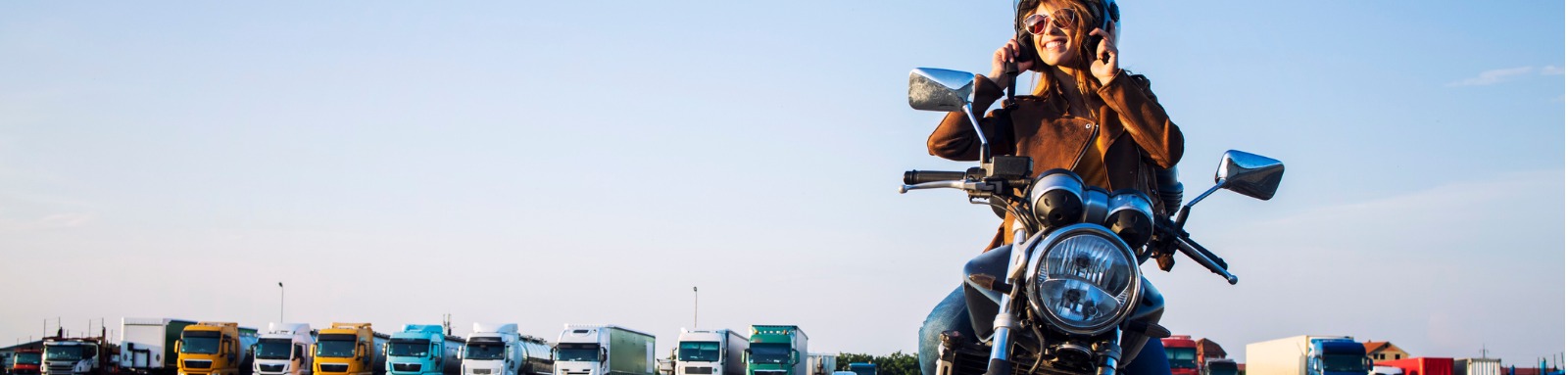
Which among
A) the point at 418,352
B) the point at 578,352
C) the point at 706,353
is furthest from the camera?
the point at 418,352

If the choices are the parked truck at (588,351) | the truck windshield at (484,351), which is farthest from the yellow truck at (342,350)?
the parked truck at (588,351)

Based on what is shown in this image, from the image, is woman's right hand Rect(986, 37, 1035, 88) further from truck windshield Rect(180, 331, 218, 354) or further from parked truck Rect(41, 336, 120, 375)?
parked truck Rect(41, 336, 120, 375)

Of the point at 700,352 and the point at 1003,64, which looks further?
the point at 700,352

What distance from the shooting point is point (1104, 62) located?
14.5 feet

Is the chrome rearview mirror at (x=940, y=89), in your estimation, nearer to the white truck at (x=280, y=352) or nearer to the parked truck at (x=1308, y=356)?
the parked truck at (x=1308, y=356)

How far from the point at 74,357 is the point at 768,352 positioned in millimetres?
29435

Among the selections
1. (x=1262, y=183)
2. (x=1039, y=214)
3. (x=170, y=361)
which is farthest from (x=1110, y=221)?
(x=170, y=361)

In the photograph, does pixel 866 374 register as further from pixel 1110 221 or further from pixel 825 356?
pixel 1110 221

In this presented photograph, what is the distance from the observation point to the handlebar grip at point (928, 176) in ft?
→ 13.7

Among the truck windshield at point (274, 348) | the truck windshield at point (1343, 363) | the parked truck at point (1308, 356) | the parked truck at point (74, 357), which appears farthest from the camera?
the parked truck at point (74, 357)

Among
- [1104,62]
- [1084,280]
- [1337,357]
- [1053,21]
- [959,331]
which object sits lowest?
[1337,357]

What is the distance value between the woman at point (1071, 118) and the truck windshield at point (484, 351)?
51482mm

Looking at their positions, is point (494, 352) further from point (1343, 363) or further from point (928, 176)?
point (928, 176)

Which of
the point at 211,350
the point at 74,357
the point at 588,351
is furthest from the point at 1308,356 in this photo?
the point at 74,357
